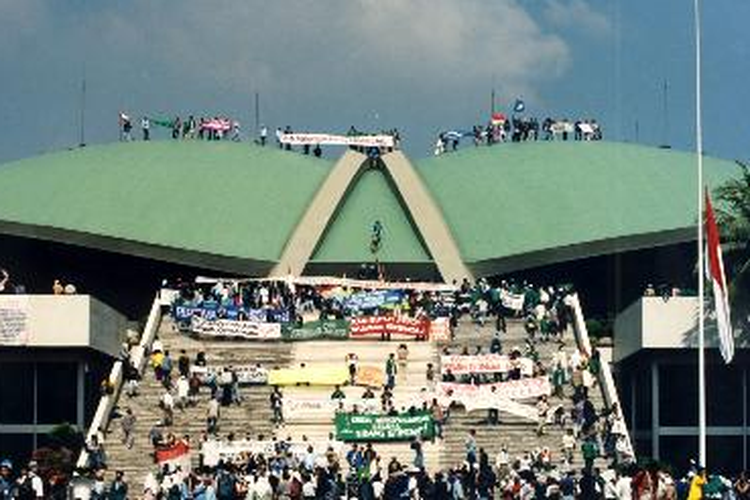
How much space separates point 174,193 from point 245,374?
19960 mm

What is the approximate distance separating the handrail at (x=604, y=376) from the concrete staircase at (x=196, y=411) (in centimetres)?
714

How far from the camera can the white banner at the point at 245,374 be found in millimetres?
62112

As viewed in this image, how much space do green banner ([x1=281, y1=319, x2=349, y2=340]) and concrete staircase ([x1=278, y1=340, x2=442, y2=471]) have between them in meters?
0.24

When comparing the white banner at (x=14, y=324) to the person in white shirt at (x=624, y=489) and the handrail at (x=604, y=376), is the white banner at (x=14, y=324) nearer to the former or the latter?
the handrail at (x=604, y=376)

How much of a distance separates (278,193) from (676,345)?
19775 millimetres

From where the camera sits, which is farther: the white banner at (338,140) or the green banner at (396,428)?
the white banner at (338,140)

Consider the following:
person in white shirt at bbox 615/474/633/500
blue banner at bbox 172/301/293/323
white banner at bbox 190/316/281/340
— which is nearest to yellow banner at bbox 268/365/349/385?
white banner at bbox 190/316/281/340

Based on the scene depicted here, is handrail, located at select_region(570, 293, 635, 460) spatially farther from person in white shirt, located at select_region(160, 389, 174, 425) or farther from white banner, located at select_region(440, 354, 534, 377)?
person in white shirt, located at select_region(160, 389, 174, 425)

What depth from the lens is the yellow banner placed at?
6228 cm

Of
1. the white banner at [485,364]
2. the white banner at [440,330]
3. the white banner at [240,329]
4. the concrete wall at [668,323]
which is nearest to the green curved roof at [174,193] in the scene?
the white banner at [240,329]

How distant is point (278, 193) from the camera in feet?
267

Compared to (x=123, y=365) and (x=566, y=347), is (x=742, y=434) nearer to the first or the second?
(x=566, y=347)

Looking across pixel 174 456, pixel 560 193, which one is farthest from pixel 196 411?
pixel 560 193

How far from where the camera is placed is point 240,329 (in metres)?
66.9
